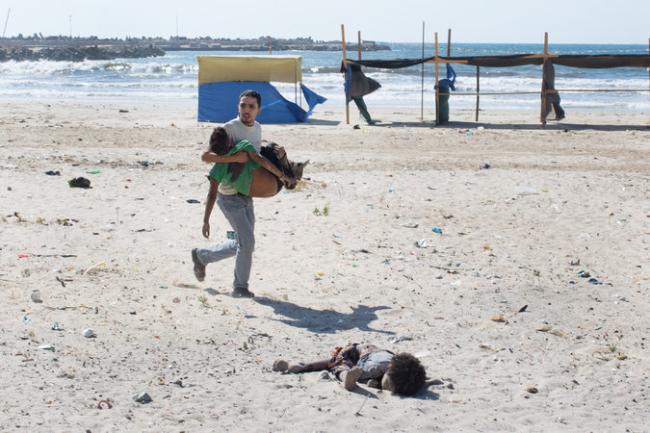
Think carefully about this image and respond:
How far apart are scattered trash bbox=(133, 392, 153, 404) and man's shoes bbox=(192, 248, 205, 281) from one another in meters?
2.16

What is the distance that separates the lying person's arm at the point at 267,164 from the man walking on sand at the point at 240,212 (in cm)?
6

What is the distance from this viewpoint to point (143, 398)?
4.96 m

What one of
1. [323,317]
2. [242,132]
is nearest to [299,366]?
[323,317]

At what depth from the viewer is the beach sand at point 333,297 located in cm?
498

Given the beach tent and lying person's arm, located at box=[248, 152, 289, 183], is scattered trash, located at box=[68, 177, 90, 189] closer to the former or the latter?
lying person's arm, located at box=[248, 152, 289, 183]

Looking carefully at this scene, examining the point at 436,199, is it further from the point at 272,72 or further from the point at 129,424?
the point at 272,72

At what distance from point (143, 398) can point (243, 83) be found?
52.3ft

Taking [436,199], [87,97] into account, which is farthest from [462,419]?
[87,97]

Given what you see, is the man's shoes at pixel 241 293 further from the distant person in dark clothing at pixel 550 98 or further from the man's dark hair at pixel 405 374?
the distant person in dark clothing at pixel 550 98

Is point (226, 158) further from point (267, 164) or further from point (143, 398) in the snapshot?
point (143, 398)

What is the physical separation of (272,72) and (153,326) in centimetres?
1472

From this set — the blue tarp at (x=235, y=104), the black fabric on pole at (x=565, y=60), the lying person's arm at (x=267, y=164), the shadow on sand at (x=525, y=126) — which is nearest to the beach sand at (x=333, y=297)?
the lying person's arm at (x=267, y=164)

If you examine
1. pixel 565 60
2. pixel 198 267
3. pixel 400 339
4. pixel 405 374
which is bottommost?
pixel 400 339

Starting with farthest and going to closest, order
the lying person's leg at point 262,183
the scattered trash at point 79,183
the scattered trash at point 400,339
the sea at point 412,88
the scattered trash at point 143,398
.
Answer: the sea at point 412,88, the scattered trash at point 79,183, the lying person's leg at point 262,183, the scattered trash at point 400,339, the scattered trash at point 143,398
